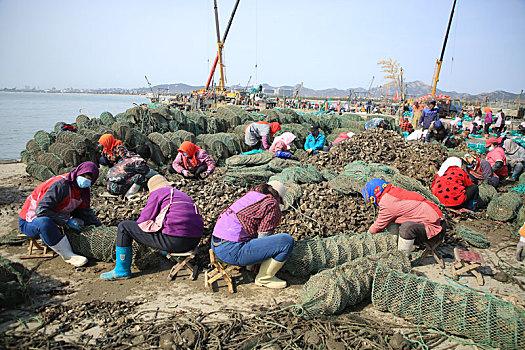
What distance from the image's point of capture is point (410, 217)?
3.99 meters

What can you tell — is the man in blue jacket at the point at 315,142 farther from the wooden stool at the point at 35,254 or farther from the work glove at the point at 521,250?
the wooden stool at the point at 35,254

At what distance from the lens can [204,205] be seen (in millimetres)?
4957

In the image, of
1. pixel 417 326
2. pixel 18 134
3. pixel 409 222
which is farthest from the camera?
pixel 18 134

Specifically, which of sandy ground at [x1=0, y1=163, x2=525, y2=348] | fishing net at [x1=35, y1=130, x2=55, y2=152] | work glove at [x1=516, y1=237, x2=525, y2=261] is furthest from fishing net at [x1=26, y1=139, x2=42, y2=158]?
work glove at [x1=516, y1=237, x2=525, y2=261]

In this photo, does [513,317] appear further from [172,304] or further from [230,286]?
[172,304]

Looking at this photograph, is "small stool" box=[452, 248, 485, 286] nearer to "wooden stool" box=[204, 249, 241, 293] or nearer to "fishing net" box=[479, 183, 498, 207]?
"wooden stool" box=[204, 249, 241, 293]

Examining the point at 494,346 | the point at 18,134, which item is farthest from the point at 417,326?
the point at 18,134

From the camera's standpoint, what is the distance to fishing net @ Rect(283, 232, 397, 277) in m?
3.71

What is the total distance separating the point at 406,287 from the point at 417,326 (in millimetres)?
333

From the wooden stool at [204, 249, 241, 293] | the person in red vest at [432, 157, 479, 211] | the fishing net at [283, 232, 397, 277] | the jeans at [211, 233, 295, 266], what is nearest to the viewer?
the jeans at [211, 233, 295, 266]

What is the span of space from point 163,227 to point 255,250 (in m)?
0.99

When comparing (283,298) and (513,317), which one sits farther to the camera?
(283,298)

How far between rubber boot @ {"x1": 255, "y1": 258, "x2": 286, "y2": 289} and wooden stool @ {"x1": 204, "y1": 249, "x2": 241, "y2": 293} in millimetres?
268

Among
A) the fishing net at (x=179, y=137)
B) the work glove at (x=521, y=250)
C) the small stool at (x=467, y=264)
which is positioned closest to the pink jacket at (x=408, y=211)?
the small stool at (x=467, y=264)
